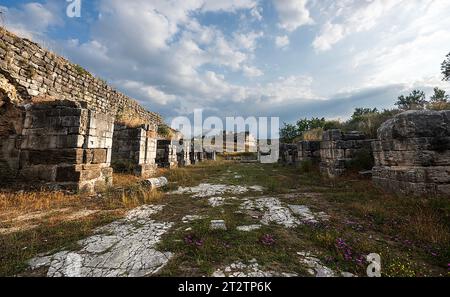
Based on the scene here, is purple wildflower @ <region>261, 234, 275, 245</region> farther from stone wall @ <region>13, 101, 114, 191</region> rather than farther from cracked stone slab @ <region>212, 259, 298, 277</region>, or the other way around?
stone wall @ <region>13, 101, 114, 191</region>

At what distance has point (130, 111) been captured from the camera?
15398 mm

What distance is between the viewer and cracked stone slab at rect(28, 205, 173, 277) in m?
2.22

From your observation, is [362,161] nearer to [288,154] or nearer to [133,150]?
[288,154]

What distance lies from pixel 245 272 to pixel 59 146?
642 cm

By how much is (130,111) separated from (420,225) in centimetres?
1634

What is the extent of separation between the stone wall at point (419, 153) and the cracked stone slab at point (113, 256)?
5660mm

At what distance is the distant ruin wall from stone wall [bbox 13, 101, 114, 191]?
2.43 feet

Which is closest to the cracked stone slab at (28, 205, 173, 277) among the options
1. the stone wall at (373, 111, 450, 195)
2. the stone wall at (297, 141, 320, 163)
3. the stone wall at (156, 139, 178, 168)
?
the stone wall at (373, 111, 450, 195)

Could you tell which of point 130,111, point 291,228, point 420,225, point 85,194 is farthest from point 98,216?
point 130,111

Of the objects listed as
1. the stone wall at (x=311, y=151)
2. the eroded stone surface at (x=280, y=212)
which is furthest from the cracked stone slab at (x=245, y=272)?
the stone wall at (x=311, y=151)

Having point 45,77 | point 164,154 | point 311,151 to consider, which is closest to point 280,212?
point 311,151

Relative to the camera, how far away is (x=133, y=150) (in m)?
9.59

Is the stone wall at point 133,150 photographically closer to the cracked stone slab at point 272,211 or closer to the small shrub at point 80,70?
the small shrub at point 80,70
